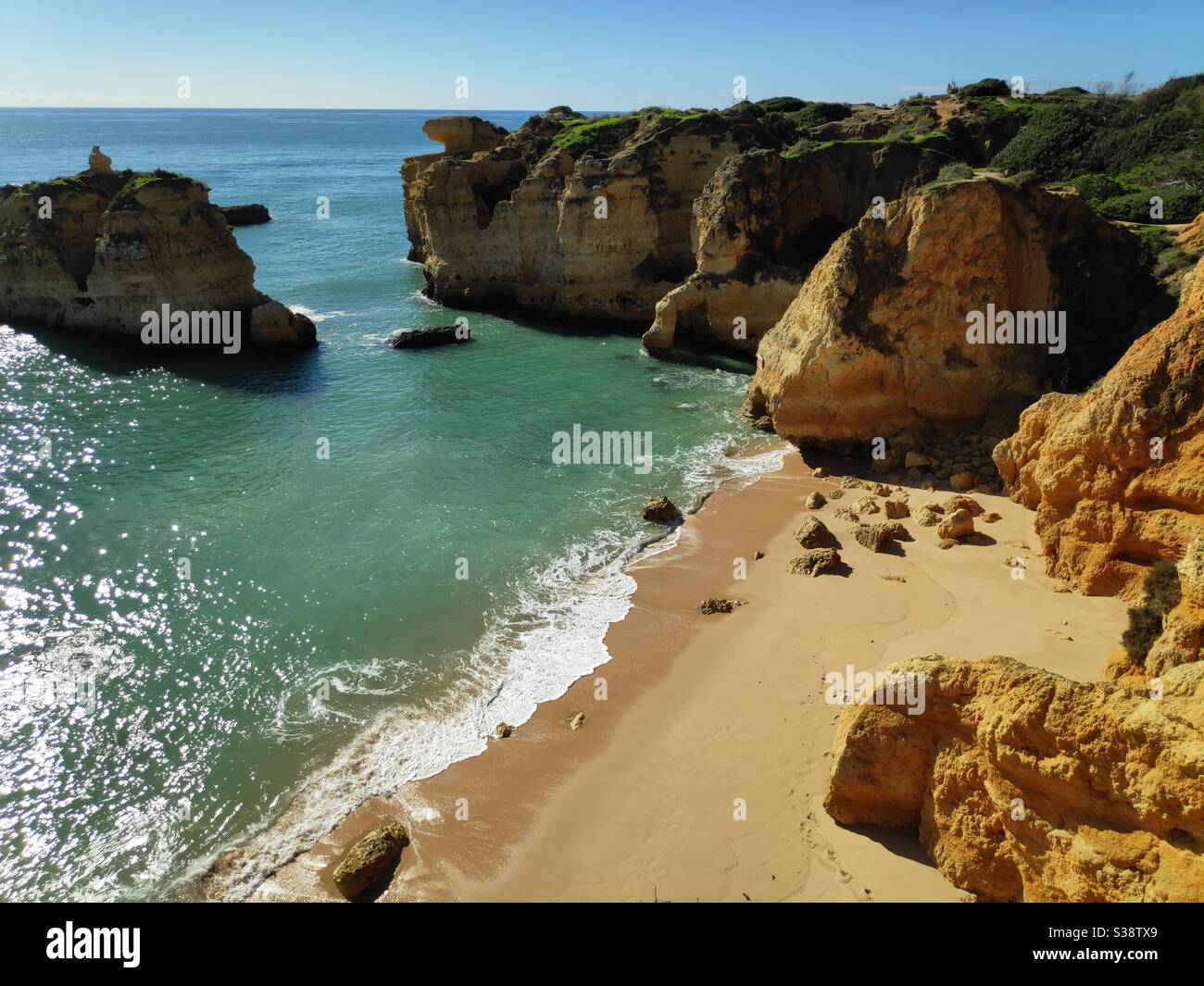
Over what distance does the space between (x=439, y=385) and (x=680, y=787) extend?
2128 centimetres

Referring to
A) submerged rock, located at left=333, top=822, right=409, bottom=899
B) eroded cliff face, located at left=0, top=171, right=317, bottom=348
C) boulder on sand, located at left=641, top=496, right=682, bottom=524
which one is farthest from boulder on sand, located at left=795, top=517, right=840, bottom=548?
eroded cliff face, located at left=0, top=171, right=317, bottom=348

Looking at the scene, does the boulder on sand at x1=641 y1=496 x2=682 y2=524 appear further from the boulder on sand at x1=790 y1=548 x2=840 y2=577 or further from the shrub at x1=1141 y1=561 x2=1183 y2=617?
the shrub at x1=1141 y1=561 x2=1183 y2=617

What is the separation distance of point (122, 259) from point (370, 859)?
3132 cm

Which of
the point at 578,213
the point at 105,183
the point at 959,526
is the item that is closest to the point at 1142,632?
the point at 959,526

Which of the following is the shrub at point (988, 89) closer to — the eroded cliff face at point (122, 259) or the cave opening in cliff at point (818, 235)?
the cave opening in cliff at point (818, 235)

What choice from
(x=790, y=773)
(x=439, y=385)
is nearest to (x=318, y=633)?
(x=790, y=773)

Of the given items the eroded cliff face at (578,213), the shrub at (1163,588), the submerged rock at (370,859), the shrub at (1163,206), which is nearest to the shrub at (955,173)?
the shrub at (1163,206)

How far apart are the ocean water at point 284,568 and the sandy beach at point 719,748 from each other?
0.83 meters

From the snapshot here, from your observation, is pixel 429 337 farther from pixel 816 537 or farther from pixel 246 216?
pixel 246 216

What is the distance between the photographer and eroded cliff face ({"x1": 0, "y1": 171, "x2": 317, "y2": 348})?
104 ft

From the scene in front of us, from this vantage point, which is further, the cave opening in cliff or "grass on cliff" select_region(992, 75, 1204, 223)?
the cave opening in cliff

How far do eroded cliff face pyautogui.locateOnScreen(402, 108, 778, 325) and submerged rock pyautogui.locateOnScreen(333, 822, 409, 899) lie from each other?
27994 mm

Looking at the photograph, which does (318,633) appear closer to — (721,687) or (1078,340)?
(721,687)

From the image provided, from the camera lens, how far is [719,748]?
11.4 m
